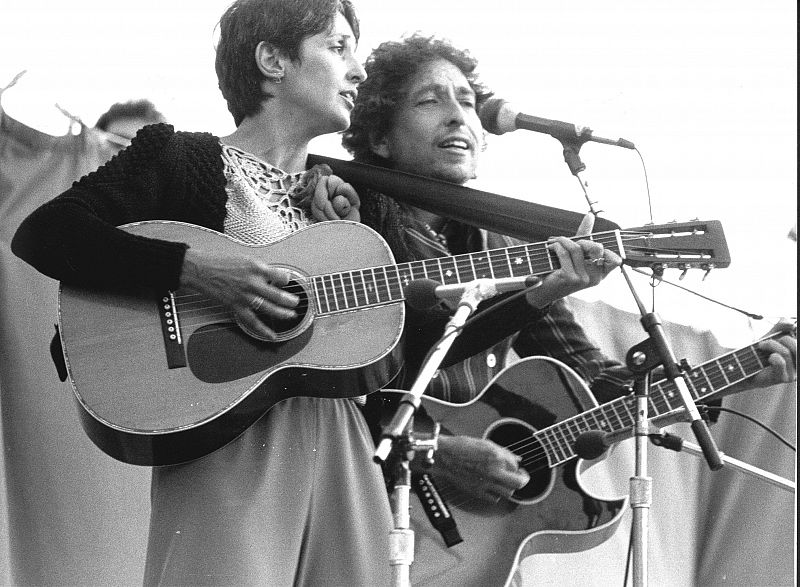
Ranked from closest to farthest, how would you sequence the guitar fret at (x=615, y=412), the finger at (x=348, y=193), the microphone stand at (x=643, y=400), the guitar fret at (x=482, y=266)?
the microphone stand at (x=643, y=400), the guitar fret at (x=482, y=266), the finger at (x=348, y=193), the guitar fret at (x=615, y=412)

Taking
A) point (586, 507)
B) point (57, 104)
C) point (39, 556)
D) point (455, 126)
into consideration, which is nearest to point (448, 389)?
point (586, 507)

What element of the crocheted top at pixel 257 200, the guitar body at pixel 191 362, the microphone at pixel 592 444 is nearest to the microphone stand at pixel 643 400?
A: the microphone at pixel 592 444

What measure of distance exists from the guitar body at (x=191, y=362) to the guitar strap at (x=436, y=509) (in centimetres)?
48

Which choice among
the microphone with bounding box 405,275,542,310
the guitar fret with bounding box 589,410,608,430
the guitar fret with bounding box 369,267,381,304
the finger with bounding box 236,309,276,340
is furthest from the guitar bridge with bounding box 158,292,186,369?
the guitar fret with bounding box 589,410,608,430

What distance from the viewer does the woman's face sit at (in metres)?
2.51

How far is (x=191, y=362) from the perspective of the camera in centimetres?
214

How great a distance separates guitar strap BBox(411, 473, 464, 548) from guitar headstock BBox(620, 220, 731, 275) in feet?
2.50

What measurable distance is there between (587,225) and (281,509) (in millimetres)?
919

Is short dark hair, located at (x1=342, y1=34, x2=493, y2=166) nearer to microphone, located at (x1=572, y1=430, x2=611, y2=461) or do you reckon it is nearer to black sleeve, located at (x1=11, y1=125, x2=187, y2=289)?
black sleeve, located at (x1=11, y1=125, x2=187, y2=289)

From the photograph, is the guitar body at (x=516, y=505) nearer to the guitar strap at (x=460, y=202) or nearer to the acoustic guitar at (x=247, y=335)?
the guitar strap at (x=460, y=202)

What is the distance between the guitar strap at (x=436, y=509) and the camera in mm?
2611

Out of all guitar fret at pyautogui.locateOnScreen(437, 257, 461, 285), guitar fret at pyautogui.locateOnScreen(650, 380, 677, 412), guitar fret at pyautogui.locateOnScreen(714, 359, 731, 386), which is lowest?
guitar fret at pyautogui.locateOnScreen(650, 380, 677, 412)

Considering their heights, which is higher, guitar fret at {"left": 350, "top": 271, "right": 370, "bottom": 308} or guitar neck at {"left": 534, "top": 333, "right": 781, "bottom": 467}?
guitar fret at {"left": 350, "top": 271, "right": 370, "bottom": 308}

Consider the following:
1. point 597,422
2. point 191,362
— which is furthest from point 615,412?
point 191,362
